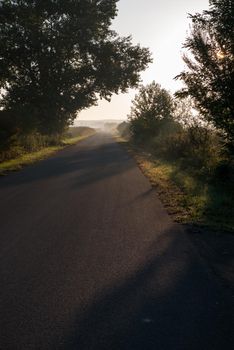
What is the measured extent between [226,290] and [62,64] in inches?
1670

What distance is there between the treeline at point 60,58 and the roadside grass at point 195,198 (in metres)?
25.9

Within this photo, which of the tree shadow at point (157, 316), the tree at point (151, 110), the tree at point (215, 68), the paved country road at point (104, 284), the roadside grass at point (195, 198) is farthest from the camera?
the tree at point (151, 110)

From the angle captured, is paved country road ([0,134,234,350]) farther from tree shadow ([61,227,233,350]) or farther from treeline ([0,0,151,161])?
treeline ([0,0,151,161])

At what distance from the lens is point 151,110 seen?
125 feet

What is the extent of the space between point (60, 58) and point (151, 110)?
12.4 meters

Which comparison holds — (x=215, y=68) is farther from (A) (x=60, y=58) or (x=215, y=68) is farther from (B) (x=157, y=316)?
(A) (x=60, y=58)

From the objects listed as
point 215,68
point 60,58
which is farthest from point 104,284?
point 60,58

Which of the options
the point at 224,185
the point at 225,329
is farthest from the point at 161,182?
the point at 225,329

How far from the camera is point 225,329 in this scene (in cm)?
448

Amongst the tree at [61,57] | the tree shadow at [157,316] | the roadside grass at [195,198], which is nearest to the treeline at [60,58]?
the tree at [61,57]

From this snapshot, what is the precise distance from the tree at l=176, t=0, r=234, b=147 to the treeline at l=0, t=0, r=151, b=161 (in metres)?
27.8

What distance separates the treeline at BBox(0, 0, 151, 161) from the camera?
1689 inches

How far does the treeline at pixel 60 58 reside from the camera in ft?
141

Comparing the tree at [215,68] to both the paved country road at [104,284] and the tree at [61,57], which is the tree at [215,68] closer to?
the paved country road at [104,284]
